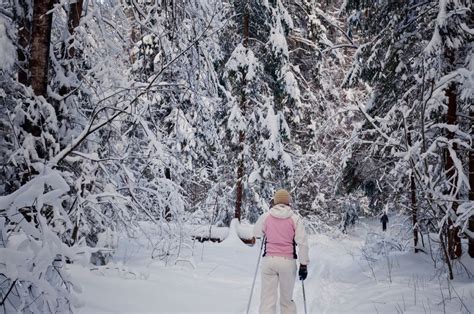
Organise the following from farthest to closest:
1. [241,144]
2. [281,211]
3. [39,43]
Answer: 1. [241,144]
2. [281,211]
3. [39,43]

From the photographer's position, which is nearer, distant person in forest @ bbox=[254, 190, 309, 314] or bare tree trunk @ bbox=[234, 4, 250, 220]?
distant person in forest @ bbox=[254, 190, 309, 314]

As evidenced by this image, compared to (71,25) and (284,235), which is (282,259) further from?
(71,25)

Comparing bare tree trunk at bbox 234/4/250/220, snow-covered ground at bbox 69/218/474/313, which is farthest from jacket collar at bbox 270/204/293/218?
bare tree trunk at bbox 234/4/250/220

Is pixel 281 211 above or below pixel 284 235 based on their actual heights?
above

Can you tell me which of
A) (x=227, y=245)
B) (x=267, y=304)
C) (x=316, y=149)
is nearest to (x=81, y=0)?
(x=267, y=304)

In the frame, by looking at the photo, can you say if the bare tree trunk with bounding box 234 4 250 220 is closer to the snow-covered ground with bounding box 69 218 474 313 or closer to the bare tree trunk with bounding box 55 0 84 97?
the snow-covered ground with bounding box 69 218 474 313

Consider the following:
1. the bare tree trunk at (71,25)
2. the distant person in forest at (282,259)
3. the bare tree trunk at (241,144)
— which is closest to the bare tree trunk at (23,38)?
the bare tree trunk at (71,25)

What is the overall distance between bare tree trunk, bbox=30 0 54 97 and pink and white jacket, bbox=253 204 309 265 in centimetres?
368

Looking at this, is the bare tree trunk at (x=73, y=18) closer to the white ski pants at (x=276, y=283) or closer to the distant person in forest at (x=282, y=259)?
the distant person in forest at (x=282, y=259)

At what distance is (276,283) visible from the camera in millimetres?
5984

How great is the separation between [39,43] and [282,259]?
433 cm

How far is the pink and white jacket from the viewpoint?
5.93 m

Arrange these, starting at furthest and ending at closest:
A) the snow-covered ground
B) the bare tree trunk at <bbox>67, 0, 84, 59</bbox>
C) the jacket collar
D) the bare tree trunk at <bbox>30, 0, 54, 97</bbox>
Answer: the jacket collar, the snow-covered ground, the bare tree trunk at <bbox>67, 0, 84, 59</bbox>, the bare tree trunk at <bbox>30, 0, 54, 97</bbox>

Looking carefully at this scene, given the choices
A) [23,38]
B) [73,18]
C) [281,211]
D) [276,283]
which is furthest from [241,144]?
[23,38]
